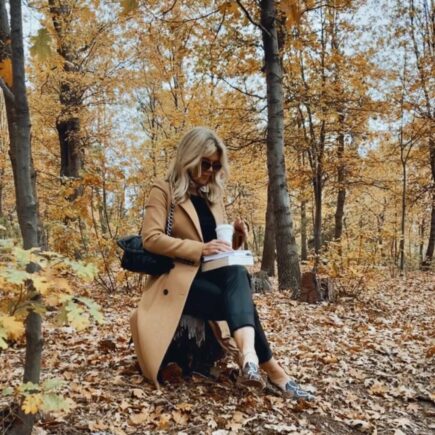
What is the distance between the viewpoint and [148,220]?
3.01 m

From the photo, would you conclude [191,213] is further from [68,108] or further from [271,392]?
[68,108]

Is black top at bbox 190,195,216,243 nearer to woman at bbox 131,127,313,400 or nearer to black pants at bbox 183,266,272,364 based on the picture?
woman at bbox 131,127,313,400

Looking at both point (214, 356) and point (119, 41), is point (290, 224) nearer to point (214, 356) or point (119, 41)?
point (214, 356)

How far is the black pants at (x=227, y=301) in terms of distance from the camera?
2.78 meters

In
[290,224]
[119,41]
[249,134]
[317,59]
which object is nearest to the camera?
[290,224]

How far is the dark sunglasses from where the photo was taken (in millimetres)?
3189

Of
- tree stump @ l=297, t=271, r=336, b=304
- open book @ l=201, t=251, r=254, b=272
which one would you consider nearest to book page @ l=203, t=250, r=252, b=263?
open book @ l=201, t=251, r=254, b=272

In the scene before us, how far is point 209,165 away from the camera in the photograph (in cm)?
321

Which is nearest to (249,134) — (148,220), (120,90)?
(120,90)

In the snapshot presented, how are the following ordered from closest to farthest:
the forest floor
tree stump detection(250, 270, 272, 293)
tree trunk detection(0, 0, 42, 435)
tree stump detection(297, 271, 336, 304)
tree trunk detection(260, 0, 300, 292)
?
tree trunk detection(0, 0, 42, 435)
the forest floor
tree stump detection(297, 271, 336, 304)
tree trunk detection(260, 0, 300, 292)
tree stump detection(250, 270, 272, 293)

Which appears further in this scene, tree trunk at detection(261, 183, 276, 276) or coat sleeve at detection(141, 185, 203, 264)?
tree trunk at detection(261, 183, 276, 276)

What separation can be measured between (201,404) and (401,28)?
1446 cm

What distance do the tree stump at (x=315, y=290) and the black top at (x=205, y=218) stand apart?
3341 millimetres

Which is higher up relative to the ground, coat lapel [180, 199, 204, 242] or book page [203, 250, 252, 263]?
coat lapel [180, 199, 204, 242]
